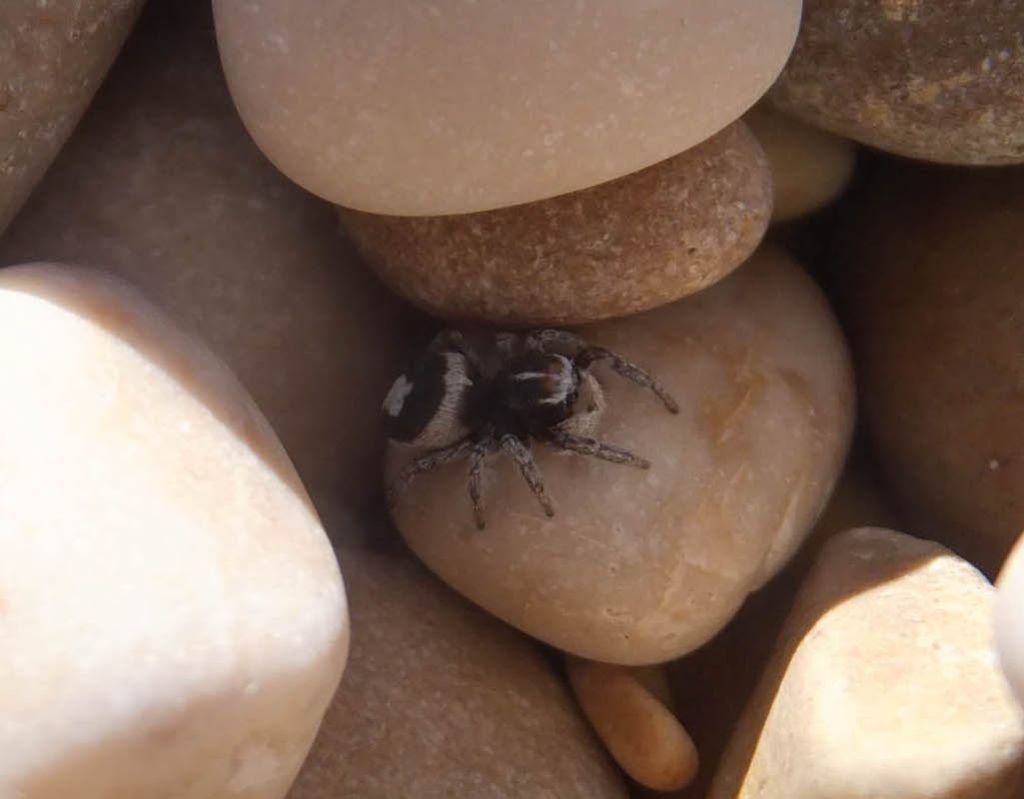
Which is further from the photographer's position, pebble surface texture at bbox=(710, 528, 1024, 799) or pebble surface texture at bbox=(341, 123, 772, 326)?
pebble surface texture at bbox=(341, 123, 772, 326)

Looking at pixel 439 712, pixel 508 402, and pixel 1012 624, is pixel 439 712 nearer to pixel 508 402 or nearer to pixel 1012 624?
pixel 508 402

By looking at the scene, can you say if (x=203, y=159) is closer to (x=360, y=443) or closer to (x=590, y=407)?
(x=360, y=443)

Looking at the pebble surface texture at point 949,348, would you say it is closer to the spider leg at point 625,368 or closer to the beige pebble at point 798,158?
the beige pebble at point 798,158

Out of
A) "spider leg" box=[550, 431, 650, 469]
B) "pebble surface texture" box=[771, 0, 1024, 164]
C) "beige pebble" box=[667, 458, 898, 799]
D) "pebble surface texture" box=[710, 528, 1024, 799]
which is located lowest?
"beige pebble" box=[667, 458, 898, 799]

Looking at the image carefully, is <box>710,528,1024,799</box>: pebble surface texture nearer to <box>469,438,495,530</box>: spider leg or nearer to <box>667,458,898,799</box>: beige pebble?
<box>667,458,898,799</box>: beige pebble

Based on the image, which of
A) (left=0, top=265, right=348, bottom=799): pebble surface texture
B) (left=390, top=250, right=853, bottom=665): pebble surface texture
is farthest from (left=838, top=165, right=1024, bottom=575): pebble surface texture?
(left=0, top=265, right=348, bottom=799): pebble surface texture

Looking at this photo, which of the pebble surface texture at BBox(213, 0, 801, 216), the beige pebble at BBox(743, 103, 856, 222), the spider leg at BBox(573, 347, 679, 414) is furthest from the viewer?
the beige pebble at BBox(743, 103, 856, 222)
